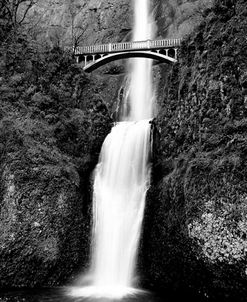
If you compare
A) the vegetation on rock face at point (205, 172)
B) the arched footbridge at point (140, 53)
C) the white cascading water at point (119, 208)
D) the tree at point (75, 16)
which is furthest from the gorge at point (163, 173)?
the tree at point (75, 16)

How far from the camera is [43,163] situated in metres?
12.3

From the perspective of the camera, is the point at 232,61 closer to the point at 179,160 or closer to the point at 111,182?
the point at 179,160

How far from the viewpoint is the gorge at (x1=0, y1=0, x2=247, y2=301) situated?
8727mm

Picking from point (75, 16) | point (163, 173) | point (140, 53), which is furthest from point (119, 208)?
point (75, 16)

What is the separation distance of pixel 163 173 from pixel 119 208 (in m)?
2.24

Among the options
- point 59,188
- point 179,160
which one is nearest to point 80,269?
point 59,188

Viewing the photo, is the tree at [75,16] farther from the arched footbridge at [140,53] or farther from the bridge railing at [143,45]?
the arched footbridge at [140,53]

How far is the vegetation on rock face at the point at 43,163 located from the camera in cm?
1089

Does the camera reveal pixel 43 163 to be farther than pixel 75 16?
No

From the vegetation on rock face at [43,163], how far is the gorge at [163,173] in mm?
38

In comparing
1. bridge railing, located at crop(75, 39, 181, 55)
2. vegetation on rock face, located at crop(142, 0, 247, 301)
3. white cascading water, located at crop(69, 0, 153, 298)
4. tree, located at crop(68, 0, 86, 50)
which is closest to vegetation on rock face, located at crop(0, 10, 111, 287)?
white cascading water, located at crop(69, 0, 153, 298)

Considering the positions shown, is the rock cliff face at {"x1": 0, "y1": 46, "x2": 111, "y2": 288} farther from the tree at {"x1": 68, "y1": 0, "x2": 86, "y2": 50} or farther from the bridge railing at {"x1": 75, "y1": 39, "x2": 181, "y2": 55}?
the tree at {"x1": 68, "y1": 0, "x2": 86, "y2": 50}

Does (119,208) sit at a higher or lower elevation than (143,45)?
lower

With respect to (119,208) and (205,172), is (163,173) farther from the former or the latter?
(205,172)
